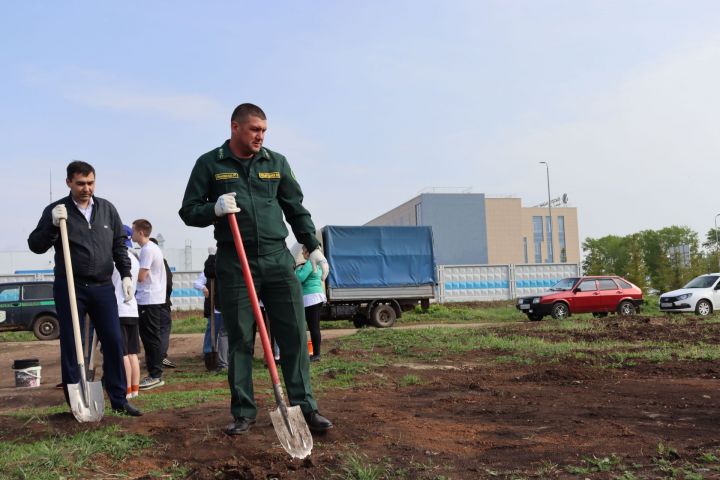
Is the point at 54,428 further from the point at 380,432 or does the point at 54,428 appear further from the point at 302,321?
the point at 380,432

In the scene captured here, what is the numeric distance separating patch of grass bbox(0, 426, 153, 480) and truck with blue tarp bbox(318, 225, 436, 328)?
13.9 metres

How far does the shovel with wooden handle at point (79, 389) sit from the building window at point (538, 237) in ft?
339

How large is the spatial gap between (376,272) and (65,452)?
1530 centimetres

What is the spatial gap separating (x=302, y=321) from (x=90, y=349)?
106 inches

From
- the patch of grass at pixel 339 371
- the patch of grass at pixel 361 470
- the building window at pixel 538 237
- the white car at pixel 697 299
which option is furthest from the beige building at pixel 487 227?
the patch of grass at pixel 361 470

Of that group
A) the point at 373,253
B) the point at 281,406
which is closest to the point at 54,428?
the point at 281,406

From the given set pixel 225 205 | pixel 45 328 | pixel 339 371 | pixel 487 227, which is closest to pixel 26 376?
pixel 339 371

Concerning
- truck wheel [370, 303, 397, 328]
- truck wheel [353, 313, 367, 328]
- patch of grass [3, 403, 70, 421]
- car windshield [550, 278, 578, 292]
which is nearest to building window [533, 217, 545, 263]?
car windshield [550, 278, 578, 292]

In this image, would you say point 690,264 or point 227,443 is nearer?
point 227,443

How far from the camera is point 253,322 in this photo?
432 cm

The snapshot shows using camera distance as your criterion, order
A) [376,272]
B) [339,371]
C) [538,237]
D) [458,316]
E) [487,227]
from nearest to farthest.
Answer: [339,371]
[376,272]
[458,316]
[487,227]
[538,237]

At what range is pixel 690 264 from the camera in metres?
41.0

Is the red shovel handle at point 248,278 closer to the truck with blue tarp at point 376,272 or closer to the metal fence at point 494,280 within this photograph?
the truck with blue tarp at point 376,272

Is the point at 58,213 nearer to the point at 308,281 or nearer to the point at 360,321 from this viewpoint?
the point at 308,281
